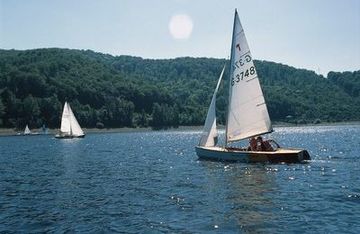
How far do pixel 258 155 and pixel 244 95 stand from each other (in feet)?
24.7

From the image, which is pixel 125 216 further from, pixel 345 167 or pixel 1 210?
pixel 345 167

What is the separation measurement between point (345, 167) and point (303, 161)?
19.6ft

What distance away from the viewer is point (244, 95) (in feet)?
188

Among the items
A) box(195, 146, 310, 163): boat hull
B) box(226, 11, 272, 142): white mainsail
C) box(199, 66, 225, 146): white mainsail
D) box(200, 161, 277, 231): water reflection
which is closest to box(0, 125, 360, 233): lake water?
box(200, 161, 277, 231): water reflection

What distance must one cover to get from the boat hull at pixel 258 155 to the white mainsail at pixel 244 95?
9.03 feet

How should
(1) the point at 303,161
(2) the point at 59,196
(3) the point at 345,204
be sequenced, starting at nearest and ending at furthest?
(3) the point at 345,204
(2) the point at 59,196
(1) the point at 303,161

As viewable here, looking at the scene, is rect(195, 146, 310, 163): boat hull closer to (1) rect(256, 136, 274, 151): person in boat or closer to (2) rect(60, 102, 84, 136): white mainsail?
(1) rect(256, 136, 274, 151): person in boat

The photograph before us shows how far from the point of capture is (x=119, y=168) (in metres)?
58.4

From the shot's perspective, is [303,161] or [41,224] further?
[303,161]

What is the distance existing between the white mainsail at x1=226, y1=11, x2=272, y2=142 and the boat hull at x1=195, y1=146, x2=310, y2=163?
2753mm

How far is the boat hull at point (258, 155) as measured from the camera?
176 ft

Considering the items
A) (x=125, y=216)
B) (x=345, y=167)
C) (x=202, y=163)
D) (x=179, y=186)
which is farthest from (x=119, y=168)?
(x=125, y=216)

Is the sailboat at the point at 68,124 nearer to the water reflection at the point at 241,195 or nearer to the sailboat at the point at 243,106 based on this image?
the sailboat at the point at 243,106

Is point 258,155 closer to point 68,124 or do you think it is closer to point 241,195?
point 241,195
